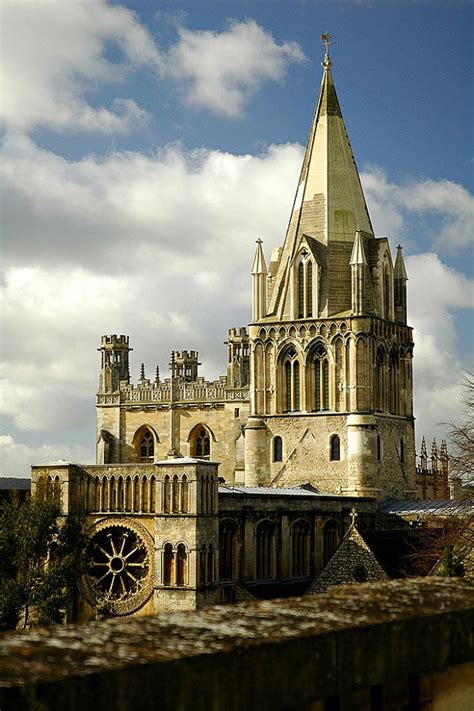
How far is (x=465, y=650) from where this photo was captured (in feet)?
15.7

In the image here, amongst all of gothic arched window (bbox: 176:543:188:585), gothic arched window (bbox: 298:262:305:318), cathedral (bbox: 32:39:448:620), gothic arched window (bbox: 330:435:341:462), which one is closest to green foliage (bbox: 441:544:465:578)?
cathedral (bbox: 32:39:448:620)

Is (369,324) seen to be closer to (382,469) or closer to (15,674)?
→ (382,469)

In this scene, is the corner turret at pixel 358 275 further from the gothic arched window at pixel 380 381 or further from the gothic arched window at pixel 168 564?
the gothic arched window at pixel 168 564

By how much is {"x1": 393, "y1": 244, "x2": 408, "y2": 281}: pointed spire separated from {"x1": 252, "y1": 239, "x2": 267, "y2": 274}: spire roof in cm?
657

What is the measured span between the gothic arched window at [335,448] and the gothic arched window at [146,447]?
17.7 meters

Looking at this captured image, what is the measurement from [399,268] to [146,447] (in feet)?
64.6

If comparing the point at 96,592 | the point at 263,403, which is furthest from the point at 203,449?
the point at 96,592

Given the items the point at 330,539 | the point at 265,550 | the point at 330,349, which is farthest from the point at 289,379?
the point at 265,550

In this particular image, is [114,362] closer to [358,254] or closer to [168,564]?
[358,254]

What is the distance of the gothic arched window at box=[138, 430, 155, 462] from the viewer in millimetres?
64812

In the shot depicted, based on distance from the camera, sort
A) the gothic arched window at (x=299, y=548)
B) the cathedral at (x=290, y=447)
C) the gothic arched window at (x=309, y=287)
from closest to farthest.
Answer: the cathedral at (x=290, y=447), the gothic arched window at (x=299, y=548), the gothic arched window at (x=309, y=287)

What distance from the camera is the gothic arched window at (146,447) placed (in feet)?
213

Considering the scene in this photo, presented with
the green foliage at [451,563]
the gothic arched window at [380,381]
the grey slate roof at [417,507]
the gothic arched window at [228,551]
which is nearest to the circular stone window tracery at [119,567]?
the gothic arched window at [228,551]

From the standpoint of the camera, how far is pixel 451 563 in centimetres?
3250
